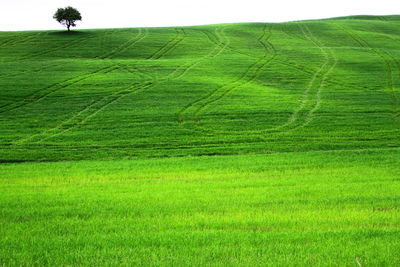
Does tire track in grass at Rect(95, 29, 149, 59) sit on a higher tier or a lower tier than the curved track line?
higher

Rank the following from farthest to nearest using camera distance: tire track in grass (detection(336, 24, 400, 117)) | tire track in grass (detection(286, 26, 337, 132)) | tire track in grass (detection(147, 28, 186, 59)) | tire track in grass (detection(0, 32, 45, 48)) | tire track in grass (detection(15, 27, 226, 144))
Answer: tire track in grass (detection(0, 32, 45, 48))
tire track in grass (detection(147, 28, 186, 59))
tire track in grass (detection(336, 24, 400, 117))
tire track in grass (detection(286, 26, 337, 132))
tire track in grass (detection(15, 27, 226, 144))

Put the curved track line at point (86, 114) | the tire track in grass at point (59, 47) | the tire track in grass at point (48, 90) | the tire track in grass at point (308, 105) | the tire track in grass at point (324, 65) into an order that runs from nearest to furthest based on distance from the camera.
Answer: the curved track line at point (86, 114), the tire track in grass at point (308, 105), the tire track in grass at point (324, 65), the tire track in grass at point (48, 90), the tire track in grass at point (59, 47)

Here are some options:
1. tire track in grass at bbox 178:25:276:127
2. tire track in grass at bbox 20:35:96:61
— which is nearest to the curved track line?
tire track in grass at bbox 178:25:276:127

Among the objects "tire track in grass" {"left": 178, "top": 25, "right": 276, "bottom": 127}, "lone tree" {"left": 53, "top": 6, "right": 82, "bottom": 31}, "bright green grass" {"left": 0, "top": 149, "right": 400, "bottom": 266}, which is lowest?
"bright green grass" {"left": 0, "top": 149, "right": 400, "bottom": 266}

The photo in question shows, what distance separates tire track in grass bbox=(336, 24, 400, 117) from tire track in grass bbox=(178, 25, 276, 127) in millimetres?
13945

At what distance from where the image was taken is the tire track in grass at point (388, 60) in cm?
3341

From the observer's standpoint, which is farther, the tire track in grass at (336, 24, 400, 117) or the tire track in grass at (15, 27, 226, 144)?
the tire track in grass at (336, 24, 400, 117)

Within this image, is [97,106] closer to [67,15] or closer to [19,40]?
[19,40]

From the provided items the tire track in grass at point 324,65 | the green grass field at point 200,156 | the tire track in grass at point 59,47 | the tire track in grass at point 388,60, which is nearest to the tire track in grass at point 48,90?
the green grass field at point 200,156

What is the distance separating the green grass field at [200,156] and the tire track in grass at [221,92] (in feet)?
0.72

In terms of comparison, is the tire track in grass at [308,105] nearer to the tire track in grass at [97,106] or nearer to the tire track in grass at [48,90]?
the tire track in grass at [97,106]

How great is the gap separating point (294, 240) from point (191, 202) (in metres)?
4.11

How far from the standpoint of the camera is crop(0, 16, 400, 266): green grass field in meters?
7.73

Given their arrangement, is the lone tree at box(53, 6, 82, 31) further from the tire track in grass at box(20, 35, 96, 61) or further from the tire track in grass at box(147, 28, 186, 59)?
the tire track in grass at box(147, 28, 186, 59)
